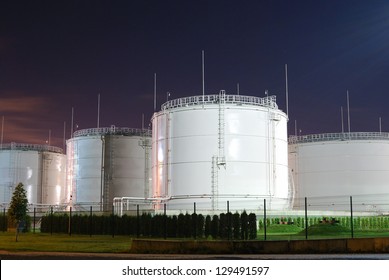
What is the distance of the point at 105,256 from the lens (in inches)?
928

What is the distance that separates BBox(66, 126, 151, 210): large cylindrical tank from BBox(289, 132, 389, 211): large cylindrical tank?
1677 centimetres

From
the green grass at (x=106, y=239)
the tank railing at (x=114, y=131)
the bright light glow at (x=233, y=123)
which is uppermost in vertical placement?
the tank railing at (x=114, y=131)

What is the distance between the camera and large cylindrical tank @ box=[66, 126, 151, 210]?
63625 mm

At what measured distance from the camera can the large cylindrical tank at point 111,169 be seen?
209 ft

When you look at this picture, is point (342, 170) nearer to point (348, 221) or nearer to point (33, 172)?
point (348, 221)

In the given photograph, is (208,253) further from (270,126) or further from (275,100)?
(275,100)

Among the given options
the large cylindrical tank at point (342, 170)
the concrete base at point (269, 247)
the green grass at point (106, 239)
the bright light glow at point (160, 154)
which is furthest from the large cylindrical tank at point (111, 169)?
the concrete base at point (269, 247)

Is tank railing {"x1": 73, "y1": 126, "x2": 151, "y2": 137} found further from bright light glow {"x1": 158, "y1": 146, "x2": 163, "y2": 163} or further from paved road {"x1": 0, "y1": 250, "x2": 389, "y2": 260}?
paved road {"x1": 0, "y1": 250, "x2": 389, "y2": 260}

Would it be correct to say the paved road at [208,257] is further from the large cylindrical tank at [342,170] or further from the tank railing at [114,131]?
the tank railing at [114,131]

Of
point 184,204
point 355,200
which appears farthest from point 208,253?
point 355,200

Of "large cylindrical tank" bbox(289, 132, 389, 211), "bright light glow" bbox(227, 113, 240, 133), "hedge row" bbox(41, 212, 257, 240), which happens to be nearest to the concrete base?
"hedge row" bbox(41, 212, 257, 240)

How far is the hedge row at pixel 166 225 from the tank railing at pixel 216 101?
11844 mm

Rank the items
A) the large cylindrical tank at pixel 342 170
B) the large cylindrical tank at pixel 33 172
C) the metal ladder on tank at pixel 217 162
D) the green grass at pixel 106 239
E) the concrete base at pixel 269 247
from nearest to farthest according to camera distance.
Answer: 1. the concrete base at pixel 269 247
2. the green grass at pixel 106 239
3. the metal ladder on tank at pixel 217 162
4. the large cylindrical tank at pixel 342 170
5. the large cylindrical tank at pixel 33 172
